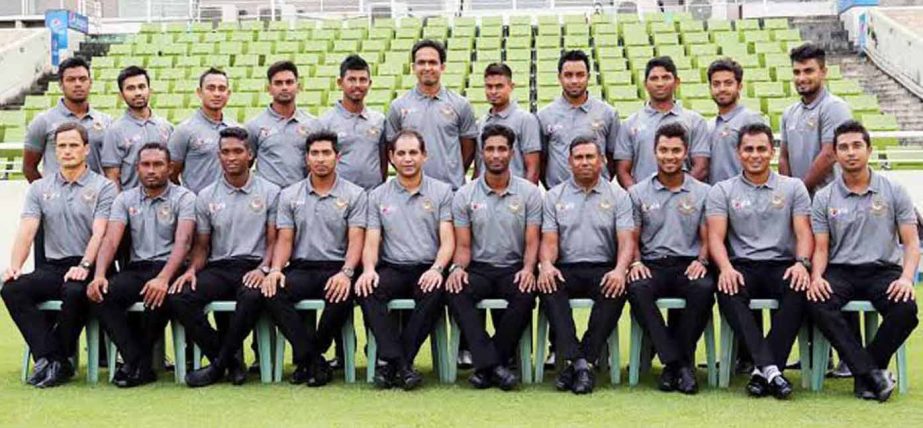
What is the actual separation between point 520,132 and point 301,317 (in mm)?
1529

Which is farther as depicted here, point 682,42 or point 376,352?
point 682,42

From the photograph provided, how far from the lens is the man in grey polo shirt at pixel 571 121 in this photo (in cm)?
628

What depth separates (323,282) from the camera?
5.85 metres

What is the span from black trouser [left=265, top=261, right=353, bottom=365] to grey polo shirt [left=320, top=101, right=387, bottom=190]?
655 millimetres

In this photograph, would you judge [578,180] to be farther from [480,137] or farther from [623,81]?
[623,81]

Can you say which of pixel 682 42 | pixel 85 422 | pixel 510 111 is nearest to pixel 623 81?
pixel 682 42

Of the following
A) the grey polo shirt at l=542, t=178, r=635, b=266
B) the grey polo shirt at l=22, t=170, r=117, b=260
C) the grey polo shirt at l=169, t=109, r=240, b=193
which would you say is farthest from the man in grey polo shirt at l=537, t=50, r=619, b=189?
the grey polo shirt at l=22, t=170, r=117, b=260

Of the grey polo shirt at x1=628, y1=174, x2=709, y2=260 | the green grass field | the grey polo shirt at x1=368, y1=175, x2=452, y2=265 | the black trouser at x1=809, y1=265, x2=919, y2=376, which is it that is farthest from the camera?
the grey polo shirt at x1=368, y1=175, x2=452, y2=265

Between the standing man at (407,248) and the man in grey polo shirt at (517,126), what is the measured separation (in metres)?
0.49

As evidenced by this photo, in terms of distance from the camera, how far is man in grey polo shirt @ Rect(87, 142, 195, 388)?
19.0ft

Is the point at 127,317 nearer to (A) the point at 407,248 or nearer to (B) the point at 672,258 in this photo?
(A) the point at 407,248

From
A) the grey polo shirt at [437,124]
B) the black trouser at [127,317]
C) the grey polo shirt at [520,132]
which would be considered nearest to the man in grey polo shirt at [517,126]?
the grey polo shirt at [520,132]

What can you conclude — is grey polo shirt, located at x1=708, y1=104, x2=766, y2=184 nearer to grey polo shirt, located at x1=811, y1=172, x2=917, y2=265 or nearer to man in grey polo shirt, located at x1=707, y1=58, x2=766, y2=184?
man in grey polo shirt, located at x1=707, y1=58, x2=766, y2=184

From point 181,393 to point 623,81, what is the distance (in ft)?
32.7
